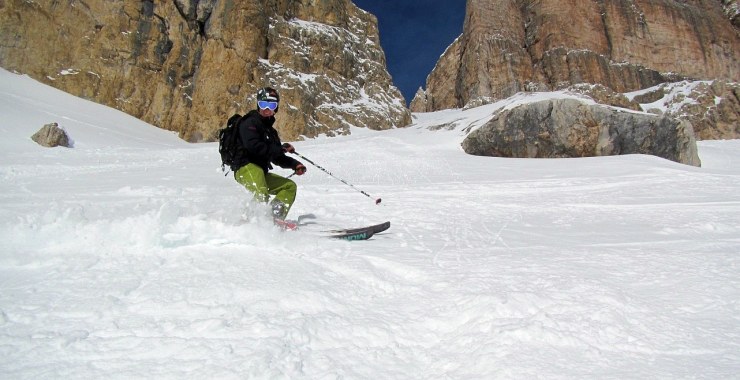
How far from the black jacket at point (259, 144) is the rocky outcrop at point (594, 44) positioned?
52.5 m

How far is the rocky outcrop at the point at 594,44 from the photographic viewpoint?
55938 millimetres

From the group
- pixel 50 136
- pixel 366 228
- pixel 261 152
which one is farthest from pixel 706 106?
pixel 50 136

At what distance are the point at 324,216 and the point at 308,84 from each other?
97.8 ft

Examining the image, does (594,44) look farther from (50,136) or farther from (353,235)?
(353,235)

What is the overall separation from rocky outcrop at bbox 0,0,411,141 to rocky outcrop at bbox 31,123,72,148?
14646 millimetres

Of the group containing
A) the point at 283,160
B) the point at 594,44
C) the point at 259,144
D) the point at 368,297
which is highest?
the point at 594,44

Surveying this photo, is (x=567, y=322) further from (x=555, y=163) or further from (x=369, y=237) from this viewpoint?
(x=555, y=163)

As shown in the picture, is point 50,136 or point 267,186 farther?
point 50,136

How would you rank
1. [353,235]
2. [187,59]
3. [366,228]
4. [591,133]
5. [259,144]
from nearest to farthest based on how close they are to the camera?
[353,235] → [366,228] → [259,144] → [591,133] → [187,59]

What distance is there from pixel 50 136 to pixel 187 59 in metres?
18.8

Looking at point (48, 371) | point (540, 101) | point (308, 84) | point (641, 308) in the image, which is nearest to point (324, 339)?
point (48, 371)

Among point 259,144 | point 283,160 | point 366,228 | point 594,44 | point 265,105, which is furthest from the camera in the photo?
point 594,44

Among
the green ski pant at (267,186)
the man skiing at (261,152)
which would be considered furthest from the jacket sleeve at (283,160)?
the green ski pant at (267,186)

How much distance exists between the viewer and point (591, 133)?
16500 mm
